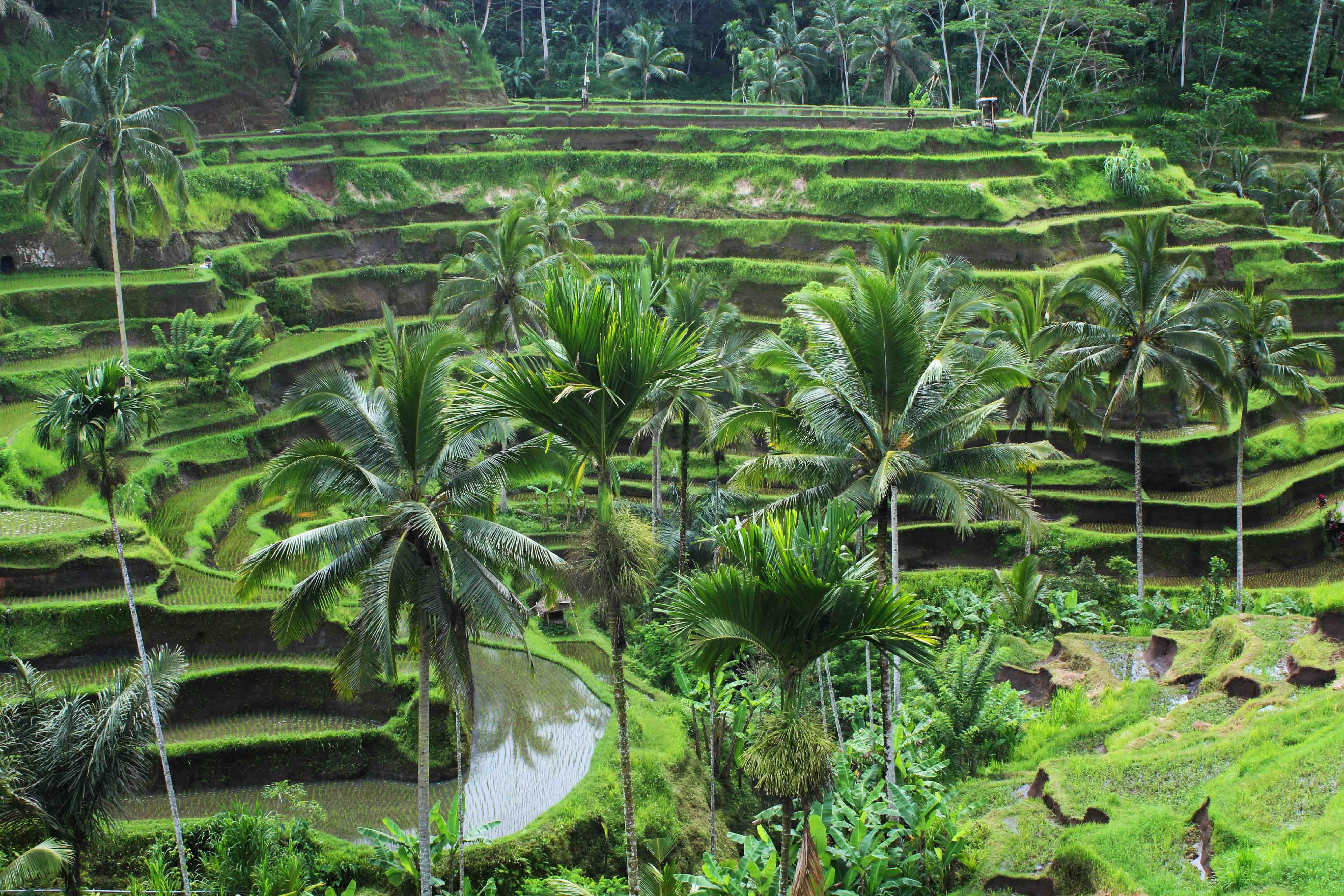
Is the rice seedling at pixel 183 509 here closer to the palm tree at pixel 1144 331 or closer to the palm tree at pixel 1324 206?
the palm tree at pixel 1144 331

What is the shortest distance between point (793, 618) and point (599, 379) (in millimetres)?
3236

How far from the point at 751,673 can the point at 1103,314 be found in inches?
490

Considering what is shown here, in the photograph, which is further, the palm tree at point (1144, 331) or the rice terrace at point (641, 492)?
the palm tree at point (1144, 331)

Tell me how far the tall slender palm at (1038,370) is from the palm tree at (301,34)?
35645 millimetres

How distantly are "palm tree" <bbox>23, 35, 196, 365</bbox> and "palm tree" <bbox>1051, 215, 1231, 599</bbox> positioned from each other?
20.0 metres

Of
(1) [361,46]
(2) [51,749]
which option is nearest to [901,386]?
(2) [51,749]

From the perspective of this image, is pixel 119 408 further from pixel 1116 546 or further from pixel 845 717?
pixel 1116 546

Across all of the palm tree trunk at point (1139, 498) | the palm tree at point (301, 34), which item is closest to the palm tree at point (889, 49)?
the palm tree at point (301, 34)

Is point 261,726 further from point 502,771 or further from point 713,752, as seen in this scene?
point 713,752

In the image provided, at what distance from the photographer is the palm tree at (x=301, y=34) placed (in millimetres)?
50375

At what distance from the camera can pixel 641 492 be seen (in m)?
33.3

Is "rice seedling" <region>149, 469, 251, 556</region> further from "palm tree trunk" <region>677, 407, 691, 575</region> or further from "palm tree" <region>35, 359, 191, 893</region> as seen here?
"palm tree trunk" <region>677, 407, 691, 575</region>

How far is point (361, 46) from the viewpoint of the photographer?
54125 millimetres

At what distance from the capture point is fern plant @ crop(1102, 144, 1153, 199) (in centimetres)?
4353
